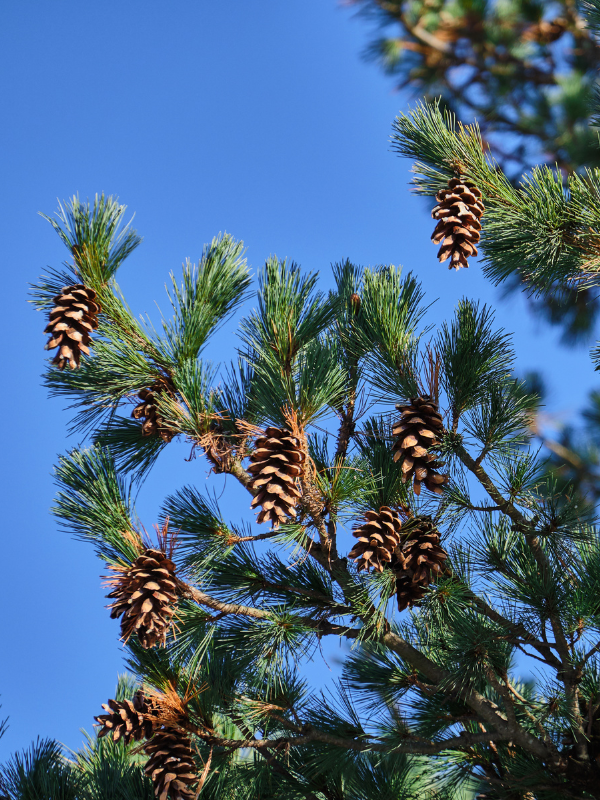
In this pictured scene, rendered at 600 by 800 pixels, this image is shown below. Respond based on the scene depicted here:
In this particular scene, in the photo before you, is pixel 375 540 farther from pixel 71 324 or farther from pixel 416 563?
pixel 71 324

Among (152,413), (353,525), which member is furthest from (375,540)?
(152,413)

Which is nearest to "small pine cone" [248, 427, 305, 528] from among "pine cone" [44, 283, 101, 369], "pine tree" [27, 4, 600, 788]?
"pine tree" [27, 4, 600, 788]

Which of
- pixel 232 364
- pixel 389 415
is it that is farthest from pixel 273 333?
pixel 389 415

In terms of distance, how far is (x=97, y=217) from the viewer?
5.11 ft

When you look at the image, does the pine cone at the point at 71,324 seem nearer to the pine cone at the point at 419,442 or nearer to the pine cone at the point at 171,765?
the pine cone at the point at 419,442

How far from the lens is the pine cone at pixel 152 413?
157cm

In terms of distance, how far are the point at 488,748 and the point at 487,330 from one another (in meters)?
0.96

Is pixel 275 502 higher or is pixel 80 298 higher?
pixel 80 298

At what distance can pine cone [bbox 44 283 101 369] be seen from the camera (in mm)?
1431

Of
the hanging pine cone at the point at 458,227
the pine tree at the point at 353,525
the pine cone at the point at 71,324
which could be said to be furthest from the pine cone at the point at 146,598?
the hanging pine cone at the point at 458,227

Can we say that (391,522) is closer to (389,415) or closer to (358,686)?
(389,415)

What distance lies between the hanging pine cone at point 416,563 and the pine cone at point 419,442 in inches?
3.4

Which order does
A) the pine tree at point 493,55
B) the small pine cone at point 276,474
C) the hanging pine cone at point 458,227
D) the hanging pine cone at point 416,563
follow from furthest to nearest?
the pine tree at point 493,55
the hanging pine cone at point 458,227
the hanging pine cone at point 416,563
the small pine cone at point 276,474

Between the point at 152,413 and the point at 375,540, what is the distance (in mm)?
549
